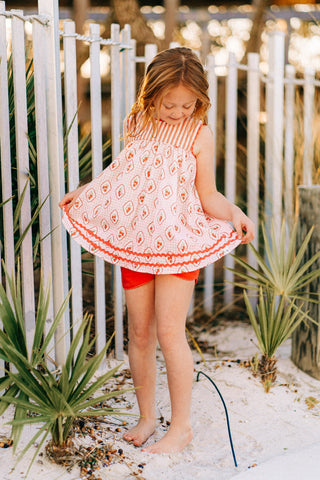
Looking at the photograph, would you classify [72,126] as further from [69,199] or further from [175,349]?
[175,349]

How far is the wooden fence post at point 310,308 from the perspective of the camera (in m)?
3.00

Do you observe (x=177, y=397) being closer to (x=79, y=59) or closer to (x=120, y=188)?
(x=120, y=188)

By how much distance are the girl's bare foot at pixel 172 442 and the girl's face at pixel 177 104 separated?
3.82 ft

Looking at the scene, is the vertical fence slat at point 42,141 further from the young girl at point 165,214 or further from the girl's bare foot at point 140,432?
the girl's bare foot at point 140,432

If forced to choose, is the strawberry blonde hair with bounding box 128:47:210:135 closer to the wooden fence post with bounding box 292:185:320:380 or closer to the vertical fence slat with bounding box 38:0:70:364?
the vertical fence slat with bounding box 38:0:70:364

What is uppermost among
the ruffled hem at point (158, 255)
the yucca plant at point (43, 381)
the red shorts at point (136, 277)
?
the ruffled hem at point (158, 255)

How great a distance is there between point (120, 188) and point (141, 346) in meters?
0.63

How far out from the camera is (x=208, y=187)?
224 centimetres

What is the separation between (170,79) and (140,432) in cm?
134

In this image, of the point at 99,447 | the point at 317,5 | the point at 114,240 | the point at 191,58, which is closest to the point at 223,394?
the point at 99,447

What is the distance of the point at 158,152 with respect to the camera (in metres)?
2.18

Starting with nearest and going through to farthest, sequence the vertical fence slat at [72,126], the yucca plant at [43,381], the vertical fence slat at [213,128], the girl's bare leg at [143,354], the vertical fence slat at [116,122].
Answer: the yucca plant at [43,381], the girl's bare leg at [143,354], the vertical fence slat at [72,126], the vertical fence slat at [116,122], the vertical fence slat at [213,128]

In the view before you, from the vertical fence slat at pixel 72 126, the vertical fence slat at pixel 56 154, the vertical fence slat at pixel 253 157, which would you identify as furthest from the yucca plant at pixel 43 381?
the vertical fence slat at pixel 253 157

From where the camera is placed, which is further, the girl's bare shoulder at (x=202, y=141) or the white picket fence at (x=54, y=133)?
the white picket fence at (x=54, y=133)
